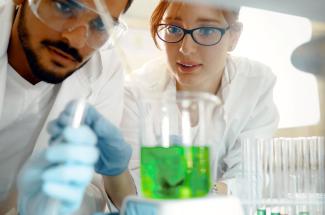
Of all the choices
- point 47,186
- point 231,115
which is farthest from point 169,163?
point 231,115

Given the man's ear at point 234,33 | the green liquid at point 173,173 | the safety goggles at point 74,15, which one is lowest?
the green liquid at point 173,173

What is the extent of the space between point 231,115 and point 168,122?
529 millimetres

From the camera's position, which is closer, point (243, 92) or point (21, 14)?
point (21, 14)

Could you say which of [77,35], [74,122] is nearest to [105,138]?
[74,122]

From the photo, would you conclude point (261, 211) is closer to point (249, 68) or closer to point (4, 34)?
point (249, 68)

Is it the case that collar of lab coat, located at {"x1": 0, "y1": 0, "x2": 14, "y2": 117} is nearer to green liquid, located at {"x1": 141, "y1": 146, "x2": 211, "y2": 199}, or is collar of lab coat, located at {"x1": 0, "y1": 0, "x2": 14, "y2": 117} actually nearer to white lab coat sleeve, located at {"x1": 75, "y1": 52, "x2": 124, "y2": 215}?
white lab coat sleeve, located at {"x1": 75, "y1": 52, "x2": 124, "y2": 215}

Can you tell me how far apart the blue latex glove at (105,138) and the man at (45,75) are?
0.03 m

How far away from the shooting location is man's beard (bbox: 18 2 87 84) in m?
1.28

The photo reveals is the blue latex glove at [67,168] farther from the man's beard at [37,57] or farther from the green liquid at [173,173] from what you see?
the man's beard at [37,57]

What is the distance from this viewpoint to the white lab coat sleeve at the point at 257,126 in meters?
1.38

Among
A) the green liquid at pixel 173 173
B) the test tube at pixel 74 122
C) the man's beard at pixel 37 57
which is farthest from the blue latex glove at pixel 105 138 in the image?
the man's beard at pixel 37 57

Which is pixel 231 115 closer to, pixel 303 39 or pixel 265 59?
pixel 265 59

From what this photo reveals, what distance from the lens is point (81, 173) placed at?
857 millimetres

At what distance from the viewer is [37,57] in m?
1.34
